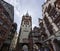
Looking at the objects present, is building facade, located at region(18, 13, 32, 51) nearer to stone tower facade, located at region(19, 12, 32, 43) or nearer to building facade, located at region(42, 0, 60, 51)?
stone tower facade, located at region(19, 12, 32, 43)

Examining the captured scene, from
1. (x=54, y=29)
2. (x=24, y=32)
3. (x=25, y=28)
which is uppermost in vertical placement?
(x=25, y=28)

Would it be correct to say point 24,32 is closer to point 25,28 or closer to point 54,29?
point 25,28

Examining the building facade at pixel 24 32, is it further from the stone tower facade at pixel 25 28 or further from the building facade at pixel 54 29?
the building facade at pixel 54 29

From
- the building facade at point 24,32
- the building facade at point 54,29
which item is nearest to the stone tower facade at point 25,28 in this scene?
the building facade at point 24,32

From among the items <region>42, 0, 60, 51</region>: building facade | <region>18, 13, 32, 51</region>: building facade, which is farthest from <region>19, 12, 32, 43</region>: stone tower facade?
<region>42, 0, 60, 51</region>: building facade

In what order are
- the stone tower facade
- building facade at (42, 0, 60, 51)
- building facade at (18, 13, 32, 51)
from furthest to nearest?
the stone tower facade < building facade at (18, 13, 32, 51) < building facade at (42, 0, 60, 51)

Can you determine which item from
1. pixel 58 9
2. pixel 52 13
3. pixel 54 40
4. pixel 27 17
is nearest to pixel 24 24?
pixel 27 17

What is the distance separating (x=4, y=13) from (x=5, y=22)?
3.16 m

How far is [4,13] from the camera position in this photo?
3647cm

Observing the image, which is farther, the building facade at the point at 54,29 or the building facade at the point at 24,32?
the building facade at the point at 24,32

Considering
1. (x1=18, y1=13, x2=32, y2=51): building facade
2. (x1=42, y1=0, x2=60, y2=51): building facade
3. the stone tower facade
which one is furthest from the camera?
the stone tower facade

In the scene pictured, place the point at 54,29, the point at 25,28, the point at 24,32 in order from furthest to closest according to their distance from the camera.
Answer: the point at 25,28, the point at 24,32, the point at 54,29

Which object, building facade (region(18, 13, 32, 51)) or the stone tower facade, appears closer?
building facade (region(18, 13, 32, 51))

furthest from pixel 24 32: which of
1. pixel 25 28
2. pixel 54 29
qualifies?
pixel 54 29
